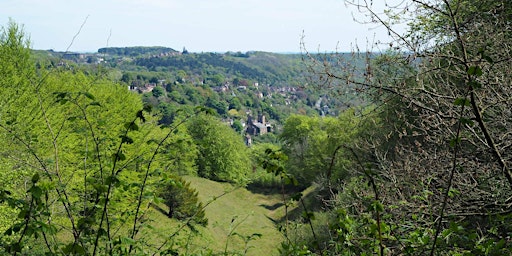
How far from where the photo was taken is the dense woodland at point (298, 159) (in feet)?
9.75

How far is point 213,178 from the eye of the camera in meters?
46.2

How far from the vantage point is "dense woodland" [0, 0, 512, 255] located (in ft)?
9.75

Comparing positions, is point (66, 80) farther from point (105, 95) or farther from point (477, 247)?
point (477, 247)

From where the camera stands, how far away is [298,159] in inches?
1770

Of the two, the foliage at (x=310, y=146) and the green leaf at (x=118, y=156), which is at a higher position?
the green leaf at (x=118, y=156)

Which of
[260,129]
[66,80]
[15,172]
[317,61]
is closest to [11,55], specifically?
[66,80]

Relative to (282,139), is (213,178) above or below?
below

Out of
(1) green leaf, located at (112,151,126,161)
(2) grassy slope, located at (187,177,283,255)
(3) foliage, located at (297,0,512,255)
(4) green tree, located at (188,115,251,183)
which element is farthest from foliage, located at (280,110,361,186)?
(1) green leaf, located at (112,151,126,161)

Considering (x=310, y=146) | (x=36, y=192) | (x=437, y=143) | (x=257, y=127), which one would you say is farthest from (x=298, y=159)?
(x=257, y=127)

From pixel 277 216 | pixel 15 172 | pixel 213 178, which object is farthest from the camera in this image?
pixel 213 178

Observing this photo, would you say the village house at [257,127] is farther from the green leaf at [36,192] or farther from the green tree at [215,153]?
the green leaf at [36,192]

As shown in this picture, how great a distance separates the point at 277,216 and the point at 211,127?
14.9 metres

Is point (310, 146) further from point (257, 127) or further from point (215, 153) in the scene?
point (257, 127)

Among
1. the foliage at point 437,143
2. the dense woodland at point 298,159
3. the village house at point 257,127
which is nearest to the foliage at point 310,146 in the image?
the dense woodland at point 298,159
